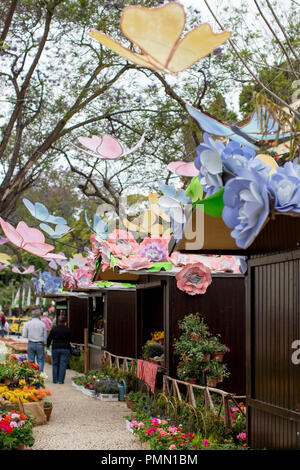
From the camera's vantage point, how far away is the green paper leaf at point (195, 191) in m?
5.39

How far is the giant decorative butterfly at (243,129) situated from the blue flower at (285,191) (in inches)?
18.2

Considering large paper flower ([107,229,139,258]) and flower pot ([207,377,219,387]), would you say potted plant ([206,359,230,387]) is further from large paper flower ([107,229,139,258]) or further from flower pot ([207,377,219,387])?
large paper flower ([107,229,139,258])

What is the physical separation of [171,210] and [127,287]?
1015 cm

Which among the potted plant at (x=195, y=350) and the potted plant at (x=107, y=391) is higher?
the potted plant at (x=195, y=350)

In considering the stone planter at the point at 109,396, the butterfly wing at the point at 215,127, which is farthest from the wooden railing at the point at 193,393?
the butterfly wing at the point at 215,127

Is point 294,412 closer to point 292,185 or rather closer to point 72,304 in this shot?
point 292,185

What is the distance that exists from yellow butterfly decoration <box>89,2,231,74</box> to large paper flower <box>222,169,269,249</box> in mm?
825

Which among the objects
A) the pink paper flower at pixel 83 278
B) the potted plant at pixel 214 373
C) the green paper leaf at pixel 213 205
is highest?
the green paper leaf at pixel 213 205

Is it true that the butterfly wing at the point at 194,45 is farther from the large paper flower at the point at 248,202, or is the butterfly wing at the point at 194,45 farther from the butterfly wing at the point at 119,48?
the large paper flower at the point at 248,202

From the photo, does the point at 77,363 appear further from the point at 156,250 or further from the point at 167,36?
the point at 167,36

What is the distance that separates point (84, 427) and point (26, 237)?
13.0 feet

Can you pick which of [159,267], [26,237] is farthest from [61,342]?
[26,237]
